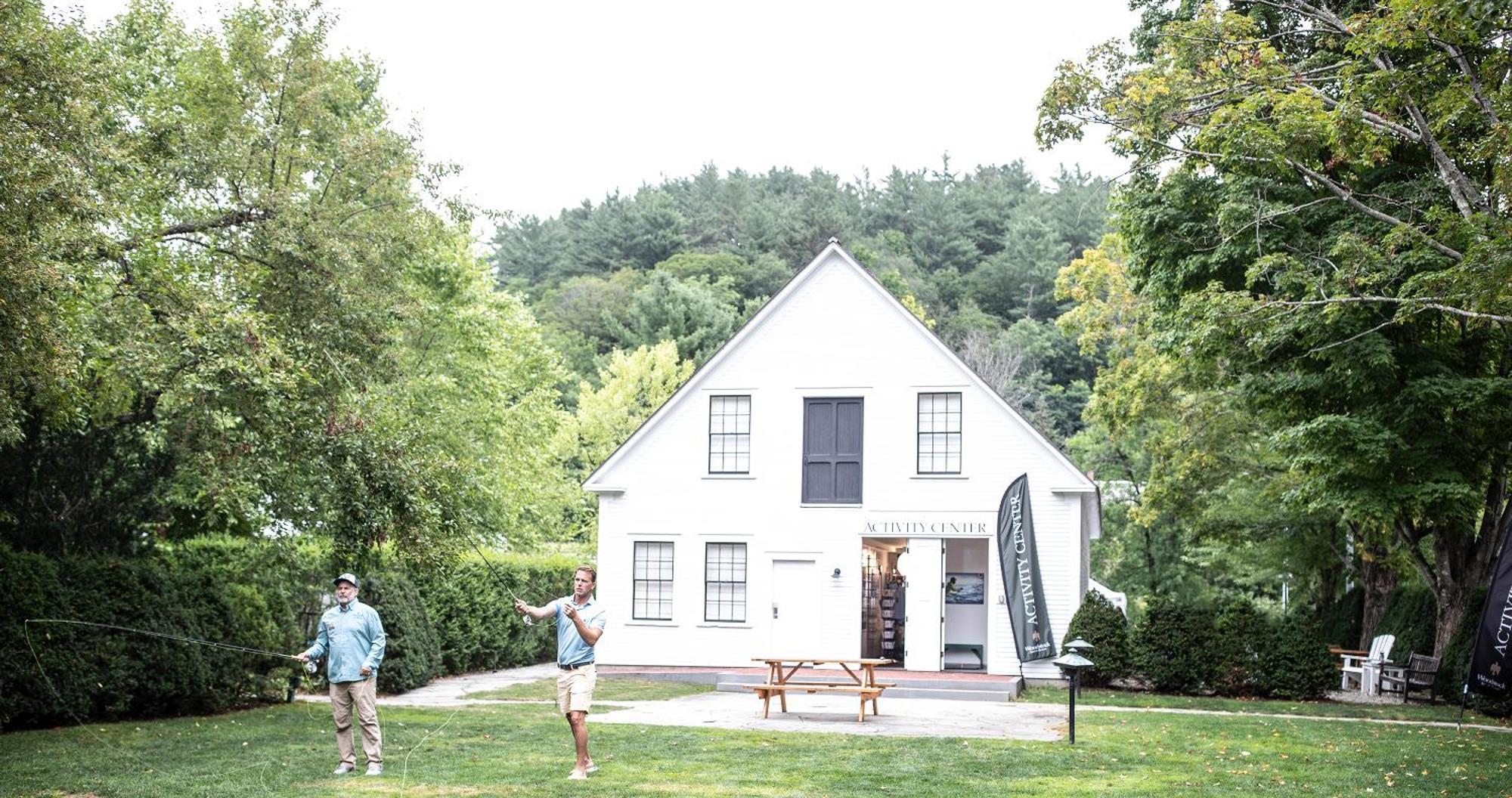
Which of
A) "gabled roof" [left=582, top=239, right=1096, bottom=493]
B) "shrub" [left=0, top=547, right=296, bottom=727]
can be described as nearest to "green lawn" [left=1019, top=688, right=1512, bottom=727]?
"gabled roof" [left=582, top=239, right=1096, bottom=493]

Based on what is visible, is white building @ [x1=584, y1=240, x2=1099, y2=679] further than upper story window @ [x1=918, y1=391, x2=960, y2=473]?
No

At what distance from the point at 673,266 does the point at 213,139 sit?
48.0 m

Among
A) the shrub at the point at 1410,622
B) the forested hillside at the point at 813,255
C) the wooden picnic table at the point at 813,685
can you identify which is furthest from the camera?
the forested hillside at the point at 813,255

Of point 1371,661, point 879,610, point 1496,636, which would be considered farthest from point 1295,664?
point 879,610

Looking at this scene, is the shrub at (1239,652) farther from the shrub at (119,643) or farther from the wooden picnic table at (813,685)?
the shrub at (119,643)

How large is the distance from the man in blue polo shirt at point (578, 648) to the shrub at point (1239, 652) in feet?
46.9

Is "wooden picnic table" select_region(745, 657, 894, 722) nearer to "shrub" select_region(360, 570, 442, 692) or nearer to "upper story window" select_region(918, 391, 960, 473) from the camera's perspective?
"shrub" select_region(360, 570, 442, 692)

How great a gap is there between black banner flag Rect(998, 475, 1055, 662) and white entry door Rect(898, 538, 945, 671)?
1403 millimetres

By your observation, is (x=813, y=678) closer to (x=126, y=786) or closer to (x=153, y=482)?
(x=153, y=482)

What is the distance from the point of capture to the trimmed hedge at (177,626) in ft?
47.6

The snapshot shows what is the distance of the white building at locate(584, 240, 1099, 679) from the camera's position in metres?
24.3

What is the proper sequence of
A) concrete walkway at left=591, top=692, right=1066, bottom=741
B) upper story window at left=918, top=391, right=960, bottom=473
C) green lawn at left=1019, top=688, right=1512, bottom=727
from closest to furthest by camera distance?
concrete walkway at left=591, top=692, right=1066, bottom=741 < green lawn at left=1019, top=688, right=1512, bottom=727 < upper story window at left=918, top=391, right=960, bottom=473

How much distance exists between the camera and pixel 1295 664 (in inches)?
872

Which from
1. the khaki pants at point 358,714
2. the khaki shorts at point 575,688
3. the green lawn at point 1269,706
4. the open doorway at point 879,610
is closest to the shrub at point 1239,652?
the green lawn at point 1269,706
